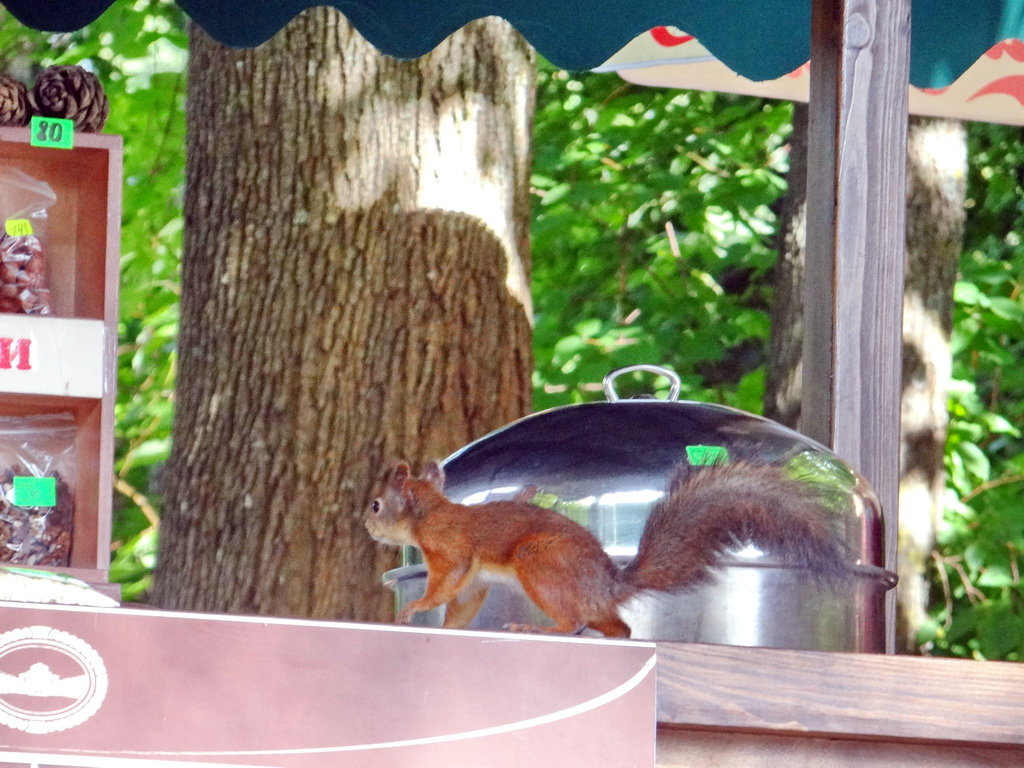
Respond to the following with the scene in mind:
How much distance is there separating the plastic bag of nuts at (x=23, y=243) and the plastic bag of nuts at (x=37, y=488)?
0.83 ft

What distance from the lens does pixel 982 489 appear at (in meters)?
6.32

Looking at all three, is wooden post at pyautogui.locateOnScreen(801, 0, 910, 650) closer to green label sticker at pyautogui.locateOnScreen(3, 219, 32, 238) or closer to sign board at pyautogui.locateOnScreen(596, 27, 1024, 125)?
sign board at pyautogui.locateOnScreen(596, 27, 1024, 125)

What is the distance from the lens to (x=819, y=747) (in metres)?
1.43

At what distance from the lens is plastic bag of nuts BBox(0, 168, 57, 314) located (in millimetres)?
2918

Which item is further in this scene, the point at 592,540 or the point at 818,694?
the point at 592,540

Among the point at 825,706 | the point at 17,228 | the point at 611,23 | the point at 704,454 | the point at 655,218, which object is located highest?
the point at 655,218

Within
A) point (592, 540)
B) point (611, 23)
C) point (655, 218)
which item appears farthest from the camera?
point (655, 218)

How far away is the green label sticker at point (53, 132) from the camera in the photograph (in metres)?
2.85

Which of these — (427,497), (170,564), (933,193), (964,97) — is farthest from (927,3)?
(933,193)

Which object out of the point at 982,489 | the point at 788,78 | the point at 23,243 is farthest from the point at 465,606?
the point at 982,489

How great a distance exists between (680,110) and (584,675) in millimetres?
6311

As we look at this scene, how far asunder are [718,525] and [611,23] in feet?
5.16

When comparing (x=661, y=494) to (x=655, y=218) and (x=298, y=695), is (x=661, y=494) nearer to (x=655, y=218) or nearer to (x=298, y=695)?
(x=298, y=695)

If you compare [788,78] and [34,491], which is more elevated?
[788,78]
